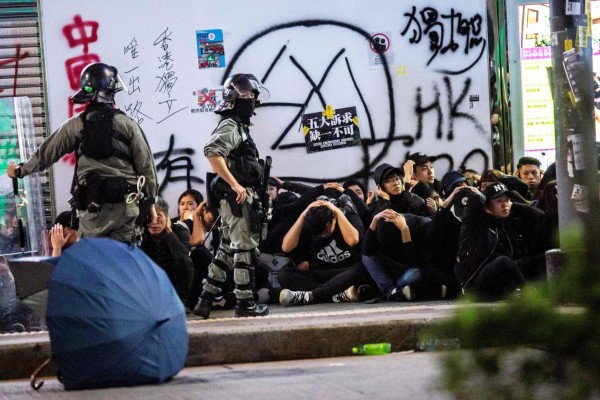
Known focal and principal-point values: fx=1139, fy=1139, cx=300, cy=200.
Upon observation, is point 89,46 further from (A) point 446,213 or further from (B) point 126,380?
(B) point 126,380

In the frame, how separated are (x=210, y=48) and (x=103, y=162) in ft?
14.3

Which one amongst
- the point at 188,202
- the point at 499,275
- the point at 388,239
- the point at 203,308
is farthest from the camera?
the point at 188,202

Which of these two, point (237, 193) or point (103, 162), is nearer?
point (103, 162)

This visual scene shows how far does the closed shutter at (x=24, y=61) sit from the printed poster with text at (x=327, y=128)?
9.04 ft

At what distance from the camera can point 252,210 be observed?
8711mm

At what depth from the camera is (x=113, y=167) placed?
7.92 m

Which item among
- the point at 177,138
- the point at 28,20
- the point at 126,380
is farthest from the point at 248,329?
the point at 28,20

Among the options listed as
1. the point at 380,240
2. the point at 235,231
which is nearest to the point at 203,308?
the point at 235,231

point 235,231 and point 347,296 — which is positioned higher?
point 235,231

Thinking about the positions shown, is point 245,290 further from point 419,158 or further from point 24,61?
point 24,61

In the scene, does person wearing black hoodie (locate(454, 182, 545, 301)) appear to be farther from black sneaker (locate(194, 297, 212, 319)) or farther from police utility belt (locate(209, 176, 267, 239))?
black sneaker (locate(194, 297, 212, 319))

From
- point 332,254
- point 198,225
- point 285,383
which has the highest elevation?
→ point 198,225

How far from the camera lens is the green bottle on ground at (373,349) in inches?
282

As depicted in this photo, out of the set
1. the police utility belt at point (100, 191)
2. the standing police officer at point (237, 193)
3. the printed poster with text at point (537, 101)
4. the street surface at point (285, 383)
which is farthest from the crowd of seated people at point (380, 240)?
the street surface at point (285, 383)
